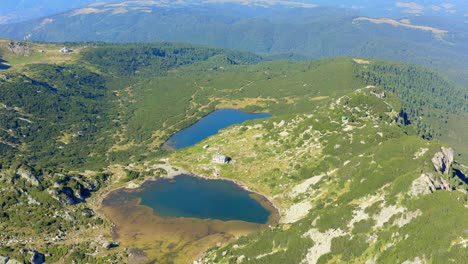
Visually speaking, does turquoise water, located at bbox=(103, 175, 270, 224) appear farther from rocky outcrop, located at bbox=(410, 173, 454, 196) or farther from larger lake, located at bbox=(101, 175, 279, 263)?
rocky outcrop, located at bbox=(410, 173, 454, 196)

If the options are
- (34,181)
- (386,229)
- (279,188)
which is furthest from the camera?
(279,188)

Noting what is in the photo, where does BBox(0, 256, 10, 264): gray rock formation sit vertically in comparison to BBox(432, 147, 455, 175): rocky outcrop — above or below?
below

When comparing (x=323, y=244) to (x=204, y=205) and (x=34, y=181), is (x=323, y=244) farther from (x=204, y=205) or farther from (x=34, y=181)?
(x=34, y=181)

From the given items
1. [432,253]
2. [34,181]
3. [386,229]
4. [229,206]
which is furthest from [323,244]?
[34,181]

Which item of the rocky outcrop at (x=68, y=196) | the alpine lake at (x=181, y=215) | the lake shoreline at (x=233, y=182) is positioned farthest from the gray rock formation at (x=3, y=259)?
the lake shoreline at (x=233, y=182)

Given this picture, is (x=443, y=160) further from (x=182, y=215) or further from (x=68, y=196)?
(x=68, y=196)

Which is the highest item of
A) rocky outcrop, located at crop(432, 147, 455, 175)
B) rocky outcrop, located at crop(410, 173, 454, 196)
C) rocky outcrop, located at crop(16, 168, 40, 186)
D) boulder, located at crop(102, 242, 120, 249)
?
rocky outcrop, located at crop(410, 173, 454, 196)

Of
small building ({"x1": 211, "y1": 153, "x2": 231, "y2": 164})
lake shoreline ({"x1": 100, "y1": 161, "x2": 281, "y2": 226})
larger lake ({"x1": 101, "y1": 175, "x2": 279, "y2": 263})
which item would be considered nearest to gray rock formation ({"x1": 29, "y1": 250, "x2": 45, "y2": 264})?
larger lake ({"x1": 101, "y1": 175, "x2": 279, "y2": 263})

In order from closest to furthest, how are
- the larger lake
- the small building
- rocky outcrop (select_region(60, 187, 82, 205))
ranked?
the larger lake → rocky outcrop (select_region(60, 187, 82, 205)) → the small building
